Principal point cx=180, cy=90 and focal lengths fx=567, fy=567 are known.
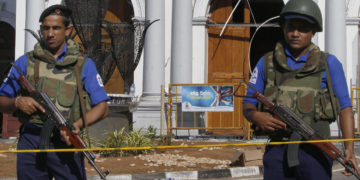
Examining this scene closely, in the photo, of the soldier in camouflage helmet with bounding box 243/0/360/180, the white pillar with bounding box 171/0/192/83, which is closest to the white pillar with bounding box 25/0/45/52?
the white pillar with bounding box 171/0/192/83

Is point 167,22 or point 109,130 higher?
point 167,22

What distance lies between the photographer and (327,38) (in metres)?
14.2

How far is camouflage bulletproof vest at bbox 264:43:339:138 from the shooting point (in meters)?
3.49

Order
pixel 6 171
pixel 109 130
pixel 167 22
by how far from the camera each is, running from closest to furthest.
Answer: pixel 6 171 < pixel 109 130 < pixel 167 22

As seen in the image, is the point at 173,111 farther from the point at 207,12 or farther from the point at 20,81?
the point at 20,81

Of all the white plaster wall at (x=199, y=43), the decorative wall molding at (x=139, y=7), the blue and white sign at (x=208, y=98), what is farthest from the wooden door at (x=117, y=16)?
the blue and white sign at (x=208, y=98)

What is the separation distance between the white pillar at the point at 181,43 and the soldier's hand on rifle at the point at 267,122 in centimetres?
1045

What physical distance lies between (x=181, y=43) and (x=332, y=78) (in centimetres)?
1054

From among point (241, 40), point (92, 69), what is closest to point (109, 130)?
point (241, 40)

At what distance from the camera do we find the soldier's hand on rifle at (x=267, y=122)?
3441mm

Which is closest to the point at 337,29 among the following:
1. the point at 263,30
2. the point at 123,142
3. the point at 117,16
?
the point at 117,16

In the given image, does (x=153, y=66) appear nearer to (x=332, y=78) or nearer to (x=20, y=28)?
(x=20, y=28)

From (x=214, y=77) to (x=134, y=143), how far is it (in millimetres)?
5138

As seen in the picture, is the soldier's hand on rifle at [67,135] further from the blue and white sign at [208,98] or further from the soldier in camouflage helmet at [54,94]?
the blue and white sign at [208,98]
